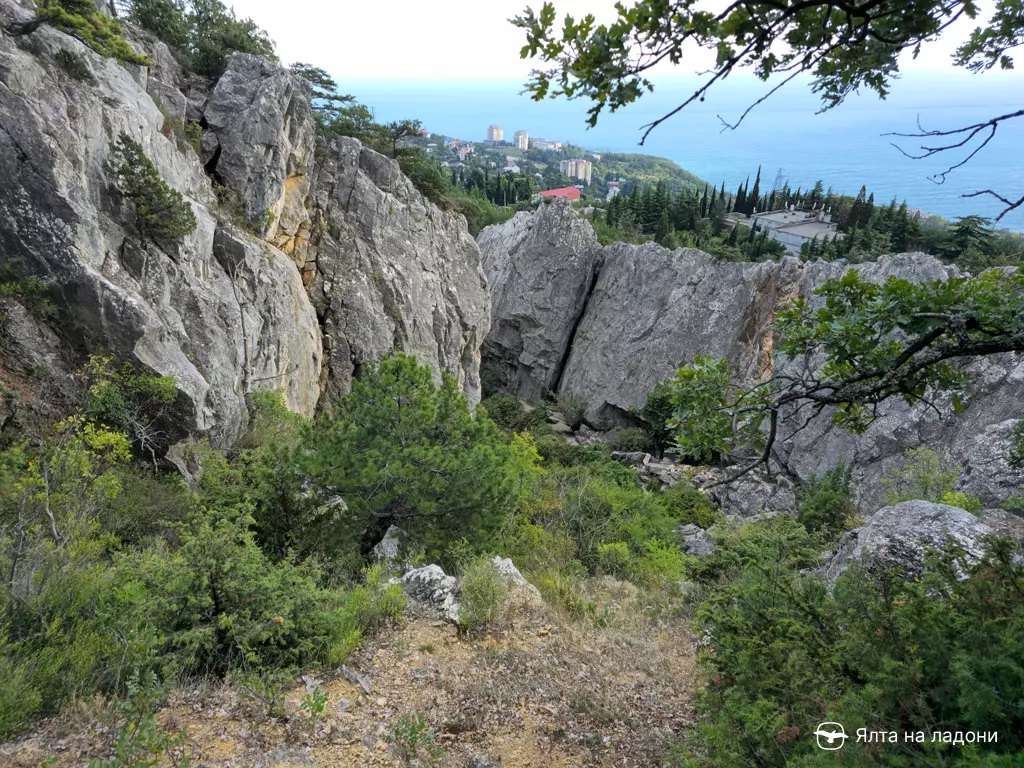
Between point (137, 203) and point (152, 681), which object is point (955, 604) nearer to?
point (152, 681)

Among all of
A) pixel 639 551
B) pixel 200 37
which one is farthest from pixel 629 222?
pixel 639 551

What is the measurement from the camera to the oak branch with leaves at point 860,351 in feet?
10.3

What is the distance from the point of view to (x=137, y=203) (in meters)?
10.2

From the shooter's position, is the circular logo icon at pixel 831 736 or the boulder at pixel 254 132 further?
the boulder at pixel 254 132

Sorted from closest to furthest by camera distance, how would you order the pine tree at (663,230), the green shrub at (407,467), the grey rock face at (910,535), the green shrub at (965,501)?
the grey rock face at (910,535)
the green shrub at (407,467)
the green shrub at (965,501)
the pine tree at (663,230)

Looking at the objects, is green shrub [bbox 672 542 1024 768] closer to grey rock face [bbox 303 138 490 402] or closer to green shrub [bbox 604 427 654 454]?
grey rock face [bbox 303 138 490 402]

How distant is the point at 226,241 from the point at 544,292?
27494 millimetres

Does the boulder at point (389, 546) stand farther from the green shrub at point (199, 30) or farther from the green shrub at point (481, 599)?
the green shrub at point (199, 30)

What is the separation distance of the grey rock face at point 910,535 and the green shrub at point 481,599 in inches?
148

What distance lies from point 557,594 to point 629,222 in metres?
→ 50.2

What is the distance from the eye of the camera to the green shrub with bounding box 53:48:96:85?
31.5 ft

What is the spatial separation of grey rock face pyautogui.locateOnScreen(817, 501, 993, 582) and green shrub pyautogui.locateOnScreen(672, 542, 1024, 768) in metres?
2.06

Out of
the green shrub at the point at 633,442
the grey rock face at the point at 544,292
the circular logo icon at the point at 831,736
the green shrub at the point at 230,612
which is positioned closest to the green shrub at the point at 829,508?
the green shrub at the point at 633,442

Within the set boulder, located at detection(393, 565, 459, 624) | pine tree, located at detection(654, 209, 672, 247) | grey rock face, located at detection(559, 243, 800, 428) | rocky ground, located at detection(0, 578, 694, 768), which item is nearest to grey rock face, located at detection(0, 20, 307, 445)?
boulder, located at detection(393, 565, 459, 624)
